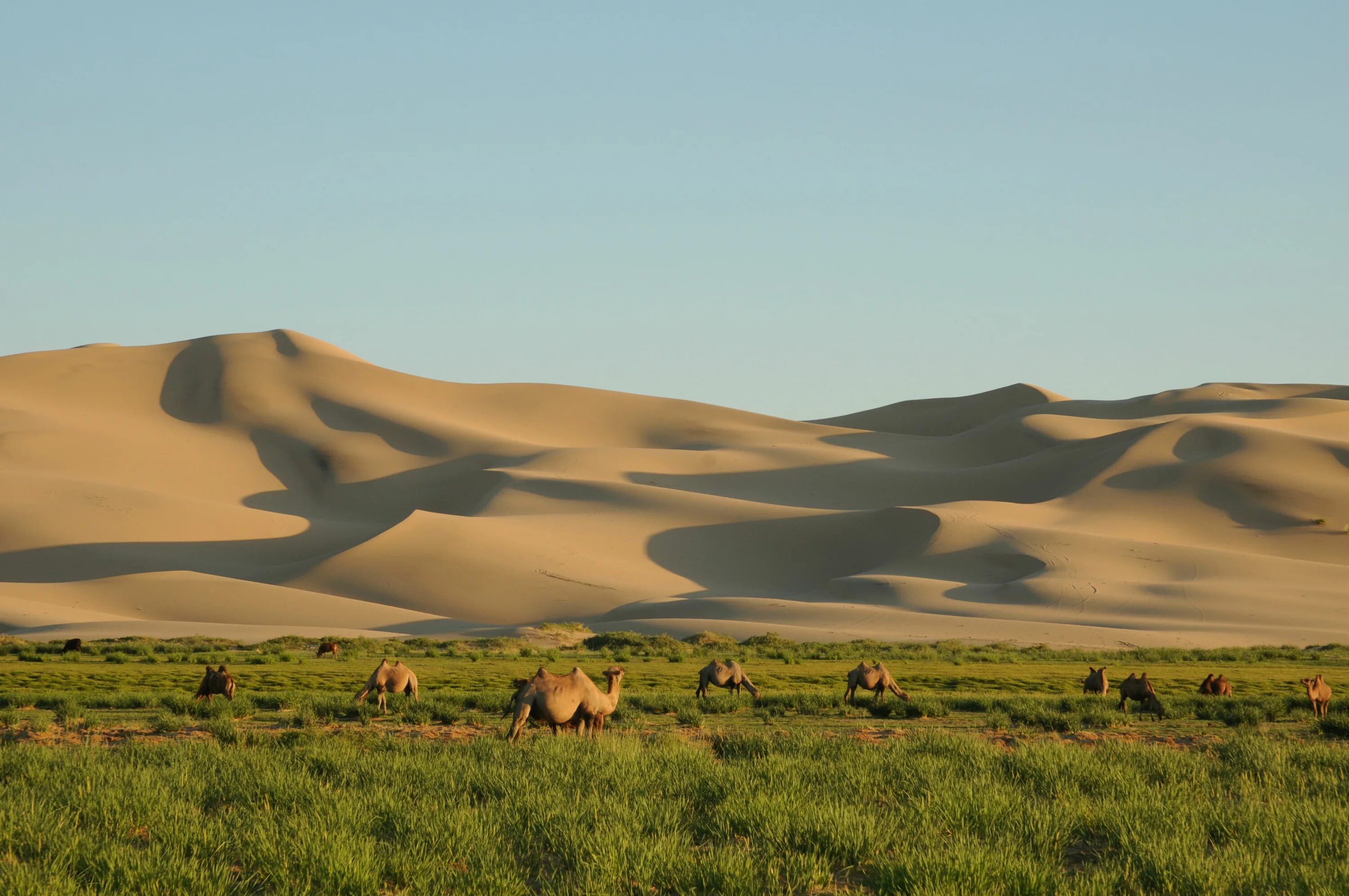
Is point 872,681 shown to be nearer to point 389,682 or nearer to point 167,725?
point 389,682

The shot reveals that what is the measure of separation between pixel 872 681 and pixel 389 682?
785 cm

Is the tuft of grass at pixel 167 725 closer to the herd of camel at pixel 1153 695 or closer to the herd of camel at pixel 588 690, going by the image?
the herd of camel at pixel 588 690

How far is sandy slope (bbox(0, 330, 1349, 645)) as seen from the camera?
6316cm

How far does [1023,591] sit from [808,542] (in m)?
25.0

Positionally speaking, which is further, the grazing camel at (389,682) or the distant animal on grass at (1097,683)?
the distant animal on grass at (1097,683)

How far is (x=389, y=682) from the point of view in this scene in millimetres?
17625

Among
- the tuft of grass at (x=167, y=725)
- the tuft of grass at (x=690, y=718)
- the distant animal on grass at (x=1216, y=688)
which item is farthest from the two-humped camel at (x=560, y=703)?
the distant animal on grass at (x=1216, y=688)

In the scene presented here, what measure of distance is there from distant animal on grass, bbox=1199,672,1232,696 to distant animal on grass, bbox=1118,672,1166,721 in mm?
4092

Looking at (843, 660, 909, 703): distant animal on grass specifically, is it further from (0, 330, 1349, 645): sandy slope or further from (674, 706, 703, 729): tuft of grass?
(0, 330, 1349, 645): sandy slope

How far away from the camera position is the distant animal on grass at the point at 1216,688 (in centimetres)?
2267

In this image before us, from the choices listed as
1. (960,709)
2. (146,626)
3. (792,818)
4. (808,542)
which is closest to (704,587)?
(808,542)

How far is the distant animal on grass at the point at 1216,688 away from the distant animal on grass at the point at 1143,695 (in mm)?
4092

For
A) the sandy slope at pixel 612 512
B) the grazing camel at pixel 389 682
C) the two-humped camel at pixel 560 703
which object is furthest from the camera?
the sandy slope at pixel 612 512

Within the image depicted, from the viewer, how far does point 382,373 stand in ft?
486
